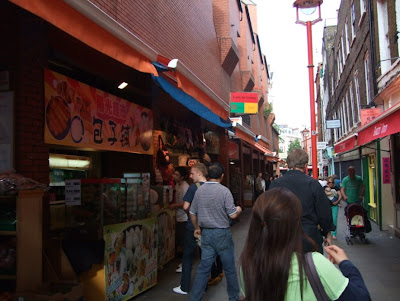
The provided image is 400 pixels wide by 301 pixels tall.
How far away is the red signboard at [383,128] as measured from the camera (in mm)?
5697

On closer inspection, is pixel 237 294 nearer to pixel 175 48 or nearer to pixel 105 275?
pixel 105 275

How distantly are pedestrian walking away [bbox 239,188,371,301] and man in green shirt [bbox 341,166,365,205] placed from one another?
8.17m

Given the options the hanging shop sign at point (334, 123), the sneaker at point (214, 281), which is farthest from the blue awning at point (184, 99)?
the hanging shop sign at point (334, 123)

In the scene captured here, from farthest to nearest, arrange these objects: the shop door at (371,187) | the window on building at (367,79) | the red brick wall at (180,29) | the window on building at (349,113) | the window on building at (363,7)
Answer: the window on building at (349,113) → the window on building at (367,79) → the shop door at (371,187) → the window on building at (363,7) → the red brick wall at (180,29)

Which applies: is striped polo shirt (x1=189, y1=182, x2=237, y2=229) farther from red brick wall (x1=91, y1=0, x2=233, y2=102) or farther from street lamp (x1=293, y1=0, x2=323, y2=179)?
street lamp (x1=293, y1=0, x2=323, y2=179)

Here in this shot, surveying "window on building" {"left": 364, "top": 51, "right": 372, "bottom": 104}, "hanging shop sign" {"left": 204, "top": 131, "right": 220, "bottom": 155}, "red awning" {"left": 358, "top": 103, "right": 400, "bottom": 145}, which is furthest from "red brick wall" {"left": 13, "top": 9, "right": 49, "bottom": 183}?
"window on building" {"left": 364, "top": 51, "right": 372, "bottom": 104}

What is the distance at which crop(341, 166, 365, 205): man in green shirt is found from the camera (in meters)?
9.37

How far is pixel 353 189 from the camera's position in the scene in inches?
371

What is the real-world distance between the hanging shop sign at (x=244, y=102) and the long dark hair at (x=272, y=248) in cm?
1177

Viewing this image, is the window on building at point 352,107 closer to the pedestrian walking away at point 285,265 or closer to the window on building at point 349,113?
the window on building at point 349,113

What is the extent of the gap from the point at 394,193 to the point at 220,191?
7539mm

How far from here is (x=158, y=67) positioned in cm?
502

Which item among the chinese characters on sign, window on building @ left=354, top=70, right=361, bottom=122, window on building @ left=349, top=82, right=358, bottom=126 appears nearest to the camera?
the chinese characters on sign

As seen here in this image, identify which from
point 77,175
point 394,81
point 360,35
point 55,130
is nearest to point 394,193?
point 394,81
